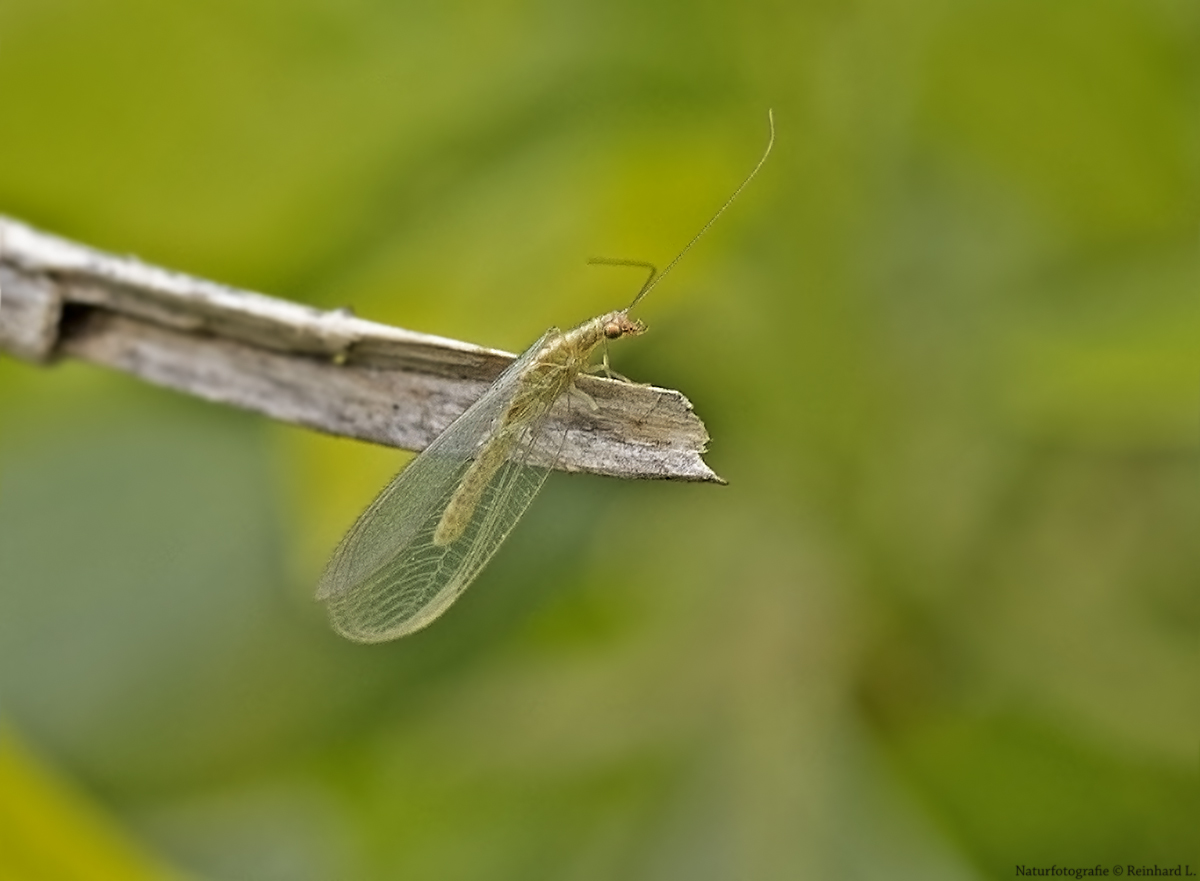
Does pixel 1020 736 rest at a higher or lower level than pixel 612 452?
lower

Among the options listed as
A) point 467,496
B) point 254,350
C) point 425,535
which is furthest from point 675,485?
point 254,350

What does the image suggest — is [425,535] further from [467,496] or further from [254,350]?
[254,350]

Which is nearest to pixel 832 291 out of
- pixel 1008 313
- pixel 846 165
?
pixel 846 165

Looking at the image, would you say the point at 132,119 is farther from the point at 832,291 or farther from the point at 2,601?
the point at 832,291

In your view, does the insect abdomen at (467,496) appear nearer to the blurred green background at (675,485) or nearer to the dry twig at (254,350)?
the blurred green background at (675,485)

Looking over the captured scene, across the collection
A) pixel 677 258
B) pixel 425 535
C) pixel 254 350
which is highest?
pixel 677 258

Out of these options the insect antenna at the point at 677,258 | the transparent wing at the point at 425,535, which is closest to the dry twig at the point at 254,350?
the transparent wing at the point at 425,535

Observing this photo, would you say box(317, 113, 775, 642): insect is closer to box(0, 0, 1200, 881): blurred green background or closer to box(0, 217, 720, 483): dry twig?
box(0, 0, 1200, 881): blurred green background
